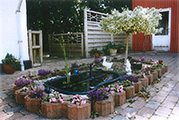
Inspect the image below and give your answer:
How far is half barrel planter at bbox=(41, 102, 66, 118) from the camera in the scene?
2.29m

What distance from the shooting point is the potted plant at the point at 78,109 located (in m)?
2.21

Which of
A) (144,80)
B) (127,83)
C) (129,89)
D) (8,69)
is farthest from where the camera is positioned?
(8,69)

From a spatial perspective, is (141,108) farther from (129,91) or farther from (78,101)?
(78,101)

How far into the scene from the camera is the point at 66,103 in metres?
2.33

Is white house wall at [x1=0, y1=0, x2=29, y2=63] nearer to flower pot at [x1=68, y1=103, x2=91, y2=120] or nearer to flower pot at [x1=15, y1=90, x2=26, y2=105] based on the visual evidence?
flower pot at [x1=15, y1=90, x2=26, y2=105]

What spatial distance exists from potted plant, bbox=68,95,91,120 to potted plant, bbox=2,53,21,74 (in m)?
3.42

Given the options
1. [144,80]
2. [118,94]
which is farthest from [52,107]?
[144,80]

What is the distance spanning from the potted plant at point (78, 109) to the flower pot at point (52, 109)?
16 centimetres

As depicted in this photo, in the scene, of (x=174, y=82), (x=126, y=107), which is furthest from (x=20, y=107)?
(x=174, y=82)

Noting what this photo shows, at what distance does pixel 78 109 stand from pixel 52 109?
0.36 metres

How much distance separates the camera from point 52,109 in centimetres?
230

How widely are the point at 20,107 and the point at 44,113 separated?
55 centimetres

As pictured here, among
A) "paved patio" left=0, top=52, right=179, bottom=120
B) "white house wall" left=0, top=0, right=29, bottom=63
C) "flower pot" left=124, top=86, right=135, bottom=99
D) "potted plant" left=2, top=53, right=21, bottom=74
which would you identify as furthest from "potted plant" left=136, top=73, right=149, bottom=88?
"white house wall" left=0, top=0, right=29, bottom=63

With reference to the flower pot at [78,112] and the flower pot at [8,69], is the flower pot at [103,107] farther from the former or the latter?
the flower pot at [8,69]
